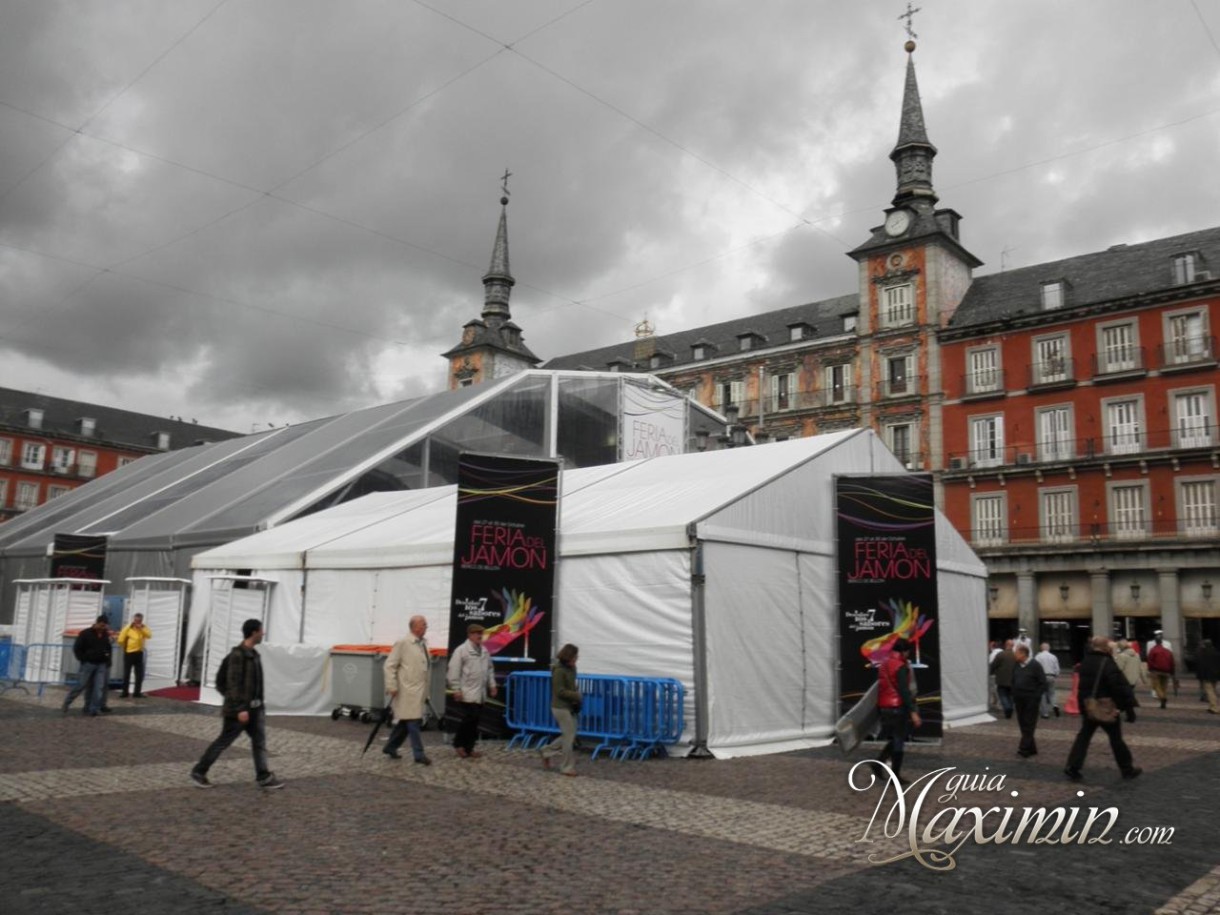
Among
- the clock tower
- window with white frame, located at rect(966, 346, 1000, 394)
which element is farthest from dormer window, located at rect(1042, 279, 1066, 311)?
the clock tower

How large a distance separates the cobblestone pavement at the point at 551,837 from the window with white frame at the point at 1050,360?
123 ft

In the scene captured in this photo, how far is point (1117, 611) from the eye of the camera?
1676 inches

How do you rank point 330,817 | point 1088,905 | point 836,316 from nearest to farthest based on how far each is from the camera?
1. point 1088,905
2. point 330,817
3. point 836,316

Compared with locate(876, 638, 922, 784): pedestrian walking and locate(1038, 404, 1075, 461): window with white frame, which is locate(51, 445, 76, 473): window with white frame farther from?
locate(876, 638, 922, 784): pedestrian walking

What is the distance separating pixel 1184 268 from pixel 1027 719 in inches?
1515

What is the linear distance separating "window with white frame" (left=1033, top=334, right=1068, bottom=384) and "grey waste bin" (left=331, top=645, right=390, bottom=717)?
4020 cm

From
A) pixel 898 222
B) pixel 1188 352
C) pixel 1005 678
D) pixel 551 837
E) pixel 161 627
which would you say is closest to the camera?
pixel 551 837

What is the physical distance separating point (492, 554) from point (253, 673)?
15.5ft

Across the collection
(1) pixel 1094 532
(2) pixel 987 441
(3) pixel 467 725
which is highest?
(2) pixel 987 441

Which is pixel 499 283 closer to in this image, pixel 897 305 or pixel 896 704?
pixel 897 305

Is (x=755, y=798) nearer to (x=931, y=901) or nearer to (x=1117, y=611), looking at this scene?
(x=931, y=901)

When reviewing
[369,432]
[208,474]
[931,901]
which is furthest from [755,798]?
[208,474]

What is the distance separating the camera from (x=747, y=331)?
61875 mm

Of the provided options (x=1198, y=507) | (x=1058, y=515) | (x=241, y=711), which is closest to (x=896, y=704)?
(x=241, y=711)
